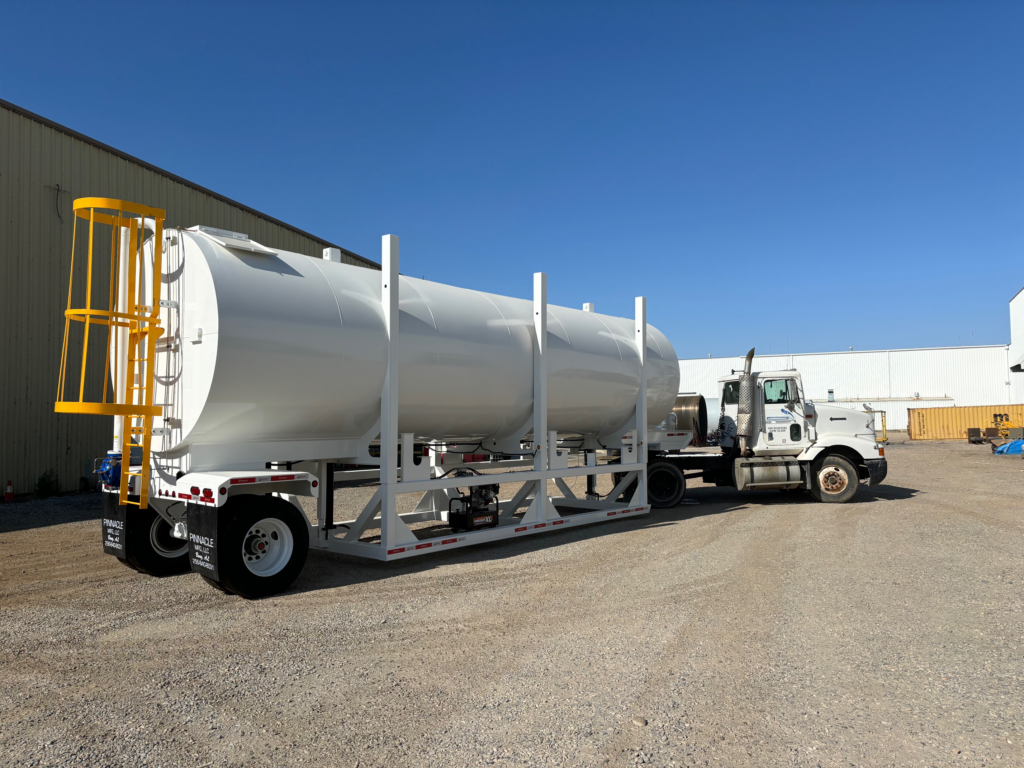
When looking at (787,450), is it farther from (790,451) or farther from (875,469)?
(875,469)

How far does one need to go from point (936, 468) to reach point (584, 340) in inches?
681

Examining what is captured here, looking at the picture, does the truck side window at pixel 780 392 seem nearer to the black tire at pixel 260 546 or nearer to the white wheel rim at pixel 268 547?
the black tire at pixel 260 546

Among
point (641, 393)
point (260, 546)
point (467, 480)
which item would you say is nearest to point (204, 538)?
point (260, 546)

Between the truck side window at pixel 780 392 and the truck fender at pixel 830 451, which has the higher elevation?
the truck side window at pixel 780 392

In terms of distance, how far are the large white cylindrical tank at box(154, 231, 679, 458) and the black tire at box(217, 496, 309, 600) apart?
2.99 feet

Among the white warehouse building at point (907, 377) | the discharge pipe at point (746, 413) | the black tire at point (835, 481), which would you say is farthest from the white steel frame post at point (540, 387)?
the white warehouse building at point (907, 377)

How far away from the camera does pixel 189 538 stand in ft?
23.1

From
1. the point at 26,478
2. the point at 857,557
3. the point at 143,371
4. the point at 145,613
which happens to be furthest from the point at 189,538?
the point at 26,478

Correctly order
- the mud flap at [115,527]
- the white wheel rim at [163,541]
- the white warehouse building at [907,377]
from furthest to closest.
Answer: the white warehouse building at [907,377]
the white wheel rim at [163,541]
the mud flap at [115,527]

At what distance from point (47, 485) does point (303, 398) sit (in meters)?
10.8

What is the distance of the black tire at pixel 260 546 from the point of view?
22.2 ft

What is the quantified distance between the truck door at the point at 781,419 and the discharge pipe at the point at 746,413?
0.95 feet

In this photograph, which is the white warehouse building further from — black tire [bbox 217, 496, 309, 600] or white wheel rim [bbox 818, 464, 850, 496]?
black tire [bbox 217, 496, 309, 600]

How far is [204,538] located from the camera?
684 centimetres
